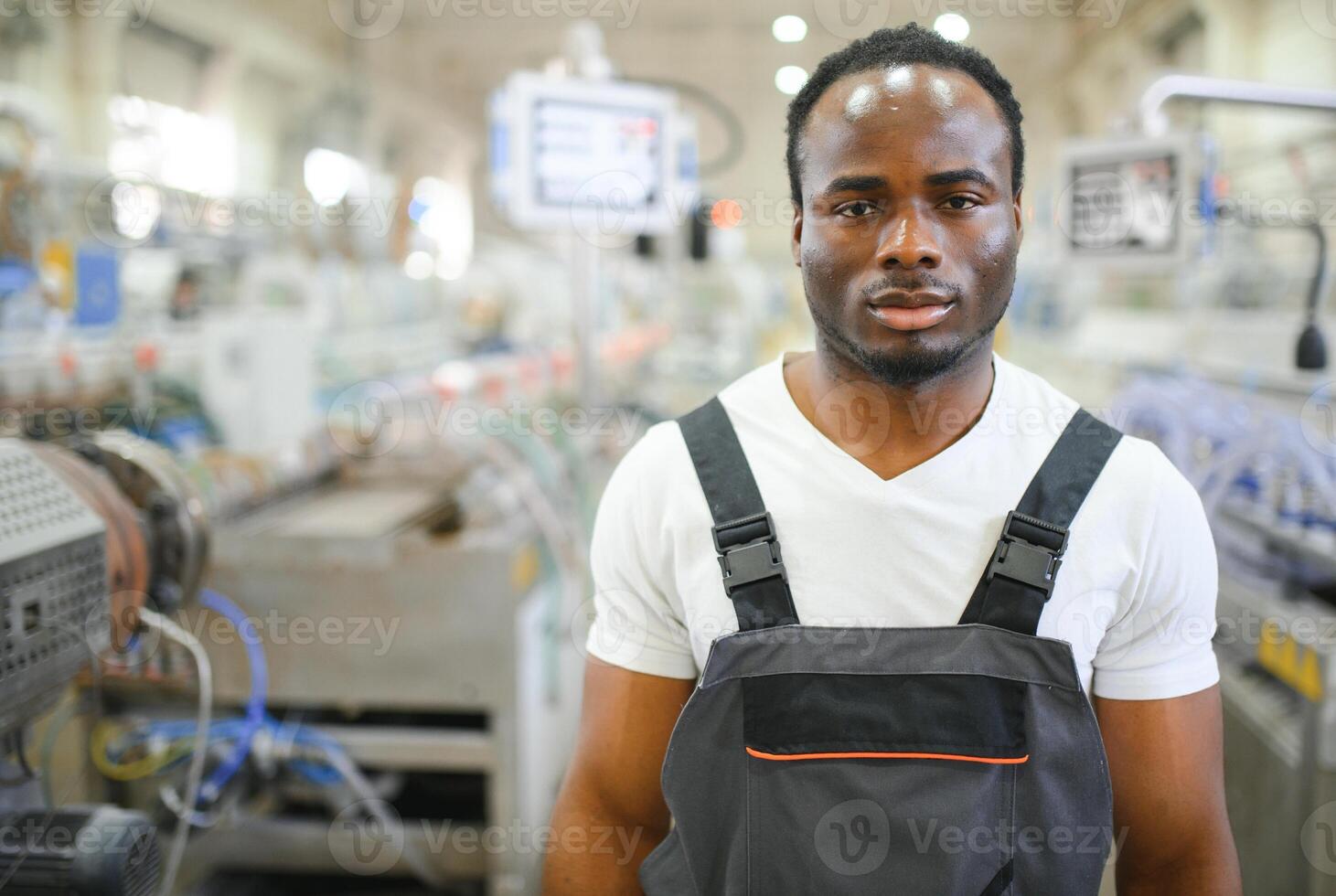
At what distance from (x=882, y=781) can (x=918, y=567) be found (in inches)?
8.4

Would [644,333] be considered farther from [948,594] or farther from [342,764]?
[948,594]

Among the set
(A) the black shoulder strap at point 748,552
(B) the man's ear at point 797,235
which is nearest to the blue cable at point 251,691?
(A) the black shoulder strap at point 748,552

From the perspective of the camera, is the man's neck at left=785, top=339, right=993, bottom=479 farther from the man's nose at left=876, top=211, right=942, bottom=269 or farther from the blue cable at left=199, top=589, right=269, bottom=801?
the blue cable at left=199, top=589, right=269, bottom=801

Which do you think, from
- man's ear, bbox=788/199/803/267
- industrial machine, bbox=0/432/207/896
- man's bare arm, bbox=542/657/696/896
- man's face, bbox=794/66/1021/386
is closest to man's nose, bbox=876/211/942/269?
man's face, bbox=794/66/1021/386

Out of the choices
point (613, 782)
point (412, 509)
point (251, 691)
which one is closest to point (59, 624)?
point (613, 782)

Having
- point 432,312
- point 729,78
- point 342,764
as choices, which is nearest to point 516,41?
point 432,312

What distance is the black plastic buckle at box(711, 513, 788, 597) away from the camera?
3.14 ft

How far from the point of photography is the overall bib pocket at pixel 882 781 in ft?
3.08

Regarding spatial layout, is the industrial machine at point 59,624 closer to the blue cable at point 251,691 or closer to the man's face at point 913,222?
the blue cable at point 251,691

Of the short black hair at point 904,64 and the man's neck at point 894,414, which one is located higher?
the short black hair at point 904,64

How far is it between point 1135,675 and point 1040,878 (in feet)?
0.74

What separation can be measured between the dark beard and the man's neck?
39 mm

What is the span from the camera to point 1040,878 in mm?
966

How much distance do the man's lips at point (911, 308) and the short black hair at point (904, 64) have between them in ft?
0.58
